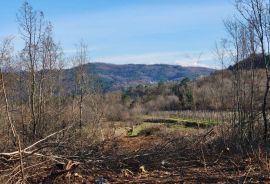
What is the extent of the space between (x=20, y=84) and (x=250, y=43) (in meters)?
8.42

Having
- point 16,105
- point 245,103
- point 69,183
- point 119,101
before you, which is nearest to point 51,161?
point 69,183

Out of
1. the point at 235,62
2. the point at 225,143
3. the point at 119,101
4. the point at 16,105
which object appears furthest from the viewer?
the point at 119,101

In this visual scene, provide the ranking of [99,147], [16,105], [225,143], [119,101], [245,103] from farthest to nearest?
[119,101]
[16,105]
[245,103]
[225,143]
[99,147]

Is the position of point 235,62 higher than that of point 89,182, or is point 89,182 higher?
point 235,62

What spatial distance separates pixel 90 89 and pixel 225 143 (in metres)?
14.5

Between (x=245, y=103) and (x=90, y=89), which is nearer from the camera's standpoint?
(x=245, y=103)

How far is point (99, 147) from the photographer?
10.0m

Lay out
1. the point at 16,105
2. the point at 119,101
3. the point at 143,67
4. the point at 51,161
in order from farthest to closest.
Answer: the point at 143,67
the point at 119,101
the point at 16,105
the point at 51,161

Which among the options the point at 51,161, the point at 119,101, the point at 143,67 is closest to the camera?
the point at 51,161

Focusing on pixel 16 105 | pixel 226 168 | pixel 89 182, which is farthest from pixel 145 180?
pixel 16 105

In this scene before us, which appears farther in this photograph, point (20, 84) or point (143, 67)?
point (143, 67)

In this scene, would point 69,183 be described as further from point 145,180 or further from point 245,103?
point 245,103

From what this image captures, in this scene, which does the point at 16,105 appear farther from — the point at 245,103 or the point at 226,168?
the point at 226,168

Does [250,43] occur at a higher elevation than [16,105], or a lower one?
higher
